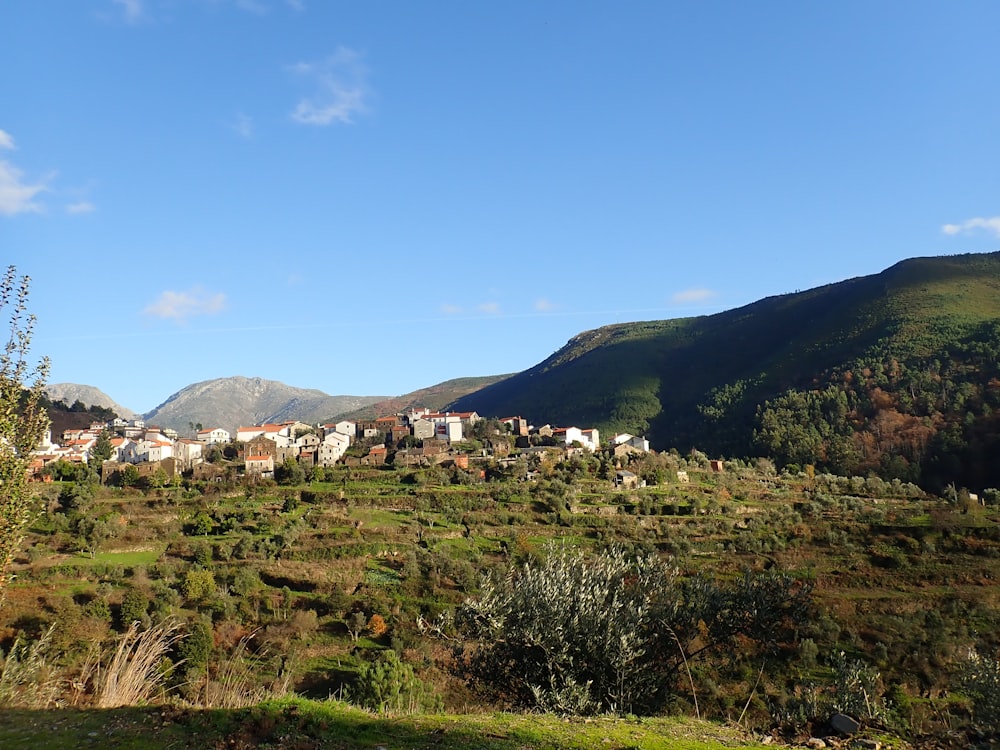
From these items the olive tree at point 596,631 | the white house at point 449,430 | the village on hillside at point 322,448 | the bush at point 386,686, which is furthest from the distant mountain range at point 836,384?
the olive tree at point 596,631

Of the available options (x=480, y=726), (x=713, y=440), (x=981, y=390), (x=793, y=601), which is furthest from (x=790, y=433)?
(x=480, y=726)

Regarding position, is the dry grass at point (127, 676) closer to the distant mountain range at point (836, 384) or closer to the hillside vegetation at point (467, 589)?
the hillside vegetation at point (467, 589)

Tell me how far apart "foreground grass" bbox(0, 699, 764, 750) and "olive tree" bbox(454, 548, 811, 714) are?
9.15 ft

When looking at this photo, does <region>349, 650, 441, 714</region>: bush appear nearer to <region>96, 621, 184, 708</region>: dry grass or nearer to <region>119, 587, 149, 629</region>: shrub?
<region>96, 621, 184, 708</region>: dry grass

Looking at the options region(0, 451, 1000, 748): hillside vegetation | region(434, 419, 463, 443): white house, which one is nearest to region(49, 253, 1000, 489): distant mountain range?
region(0, 451, 1000, 748): hillside vegetation

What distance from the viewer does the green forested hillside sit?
8631 cm

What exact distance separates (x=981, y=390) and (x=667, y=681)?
10072 centimetres

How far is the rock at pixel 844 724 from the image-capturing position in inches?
396

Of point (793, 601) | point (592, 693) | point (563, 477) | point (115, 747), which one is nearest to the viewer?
point (115, 747)

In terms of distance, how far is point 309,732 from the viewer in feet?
28.7

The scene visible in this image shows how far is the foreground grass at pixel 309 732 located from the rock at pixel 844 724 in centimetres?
160

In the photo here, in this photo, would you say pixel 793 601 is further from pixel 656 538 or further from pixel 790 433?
pixel 790 433

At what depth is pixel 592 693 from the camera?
532 inches

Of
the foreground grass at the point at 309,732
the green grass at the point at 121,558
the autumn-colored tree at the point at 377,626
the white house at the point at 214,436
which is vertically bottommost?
the autumn-colored tree at the point at 377,626
